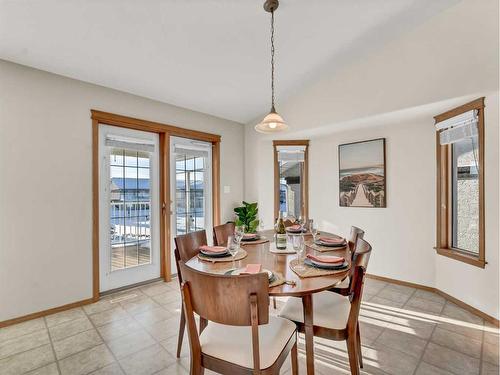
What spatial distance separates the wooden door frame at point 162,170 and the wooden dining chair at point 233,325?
2.16 meters

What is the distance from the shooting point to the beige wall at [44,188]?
96.3 inches

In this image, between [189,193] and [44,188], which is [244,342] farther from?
[189,193]

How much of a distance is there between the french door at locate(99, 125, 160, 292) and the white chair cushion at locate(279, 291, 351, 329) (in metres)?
2.41

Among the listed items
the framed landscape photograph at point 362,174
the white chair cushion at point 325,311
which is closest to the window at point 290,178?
the framed landscape photograph at point 362,174

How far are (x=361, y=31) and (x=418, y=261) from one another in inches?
112

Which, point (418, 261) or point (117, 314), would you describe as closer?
point (117, 314)

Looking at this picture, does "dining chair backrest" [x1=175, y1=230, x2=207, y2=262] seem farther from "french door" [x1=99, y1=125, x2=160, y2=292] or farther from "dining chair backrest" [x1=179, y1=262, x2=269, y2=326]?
"french door" [x1=99, y1=125, x2=160, y2=292]

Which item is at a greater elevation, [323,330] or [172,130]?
[172,130]

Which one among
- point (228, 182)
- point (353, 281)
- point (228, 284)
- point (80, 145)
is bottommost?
point (353, 281)

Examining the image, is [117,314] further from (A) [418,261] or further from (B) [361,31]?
(B) [361,31]

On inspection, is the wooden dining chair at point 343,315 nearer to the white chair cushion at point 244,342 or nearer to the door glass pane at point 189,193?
the white chair cushion at point 244,342

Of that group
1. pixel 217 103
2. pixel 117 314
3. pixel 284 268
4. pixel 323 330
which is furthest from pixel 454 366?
pixel 217 103

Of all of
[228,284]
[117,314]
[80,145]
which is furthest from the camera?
[80,145]

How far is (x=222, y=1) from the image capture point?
2.12 metres
